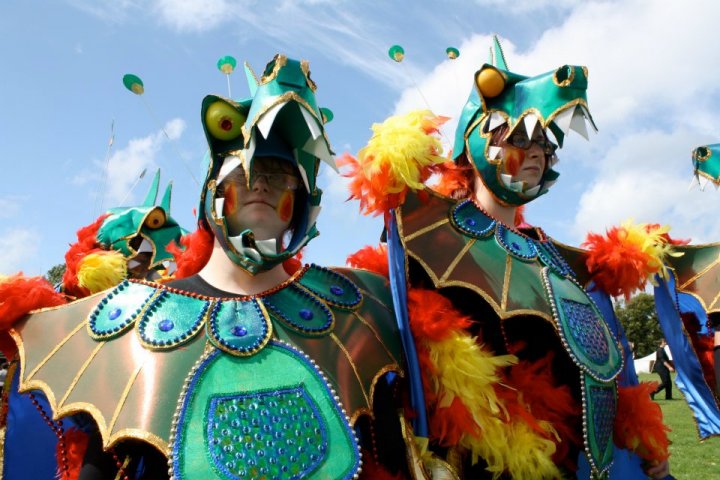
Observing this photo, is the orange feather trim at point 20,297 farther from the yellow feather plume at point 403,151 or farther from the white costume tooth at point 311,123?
the yellow feather plume at point 403,151

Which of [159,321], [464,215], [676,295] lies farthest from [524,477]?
[676,295]

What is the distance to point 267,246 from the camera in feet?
6.55

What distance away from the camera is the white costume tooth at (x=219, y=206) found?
2016 mm

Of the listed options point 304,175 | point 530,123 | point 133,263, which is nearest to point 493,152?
point 530,123

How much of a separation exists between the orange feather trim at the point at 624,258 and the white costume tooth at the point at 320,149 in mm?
1529

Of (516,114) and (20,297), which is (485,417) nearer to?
(516,114)

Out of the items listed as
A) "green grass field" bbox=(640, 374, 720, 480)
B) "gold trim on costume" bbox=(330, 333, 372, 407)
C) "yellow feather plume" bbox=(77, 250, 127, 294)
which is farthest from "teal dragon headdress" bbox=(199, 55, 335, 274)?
"green grass field" bbox=(640, 374, 720, 480)

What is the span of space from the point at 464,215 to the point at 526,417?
0.81 meters

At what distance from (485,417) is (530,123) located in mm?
1151

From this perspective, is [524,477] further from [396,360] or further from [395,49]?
[395,49]

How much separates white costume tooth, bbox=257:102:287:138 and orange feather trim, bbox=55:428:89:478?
111 cm

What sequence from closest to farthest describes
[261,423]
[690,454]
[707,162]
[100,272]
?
[261,423]
[100,272]
[707,162]
[690,454]

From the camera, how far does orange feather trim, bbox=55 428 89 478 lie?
206 centimetres

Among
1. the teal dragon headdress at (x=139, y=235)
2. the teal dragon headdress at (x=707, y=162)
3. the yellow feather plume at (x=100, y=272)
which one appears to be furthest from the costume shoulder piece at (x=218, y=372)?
the teal dragon headdress at (x=707, y=162)
